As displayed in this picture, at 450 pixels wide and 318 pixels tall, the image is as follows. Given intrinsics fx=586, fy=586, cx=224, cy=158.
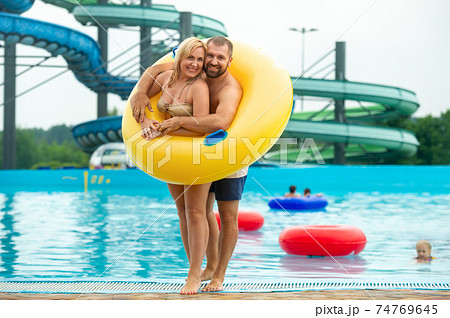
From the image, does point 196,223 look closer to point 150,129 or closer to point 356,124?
point 150,129

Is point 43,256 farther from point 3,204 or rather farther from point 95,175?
point 95,175

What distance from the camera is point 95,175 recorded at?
1525 cm

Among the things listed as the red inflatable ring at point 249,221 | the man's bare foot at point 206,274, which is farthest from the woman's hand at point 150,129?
the red inflatable ring at point 249,221

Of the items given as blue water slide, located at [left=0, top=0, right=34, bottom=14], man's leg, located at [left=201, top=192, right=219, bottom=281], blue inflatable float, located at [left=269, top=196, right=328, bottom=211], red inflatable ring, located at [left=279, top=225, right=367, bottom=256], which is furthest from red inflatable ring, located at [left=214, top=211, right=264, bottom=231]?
blue water slide, located at [left=0, top=0, right=34, bottom=14]

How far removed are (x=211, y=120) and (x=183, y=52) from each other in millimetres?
381

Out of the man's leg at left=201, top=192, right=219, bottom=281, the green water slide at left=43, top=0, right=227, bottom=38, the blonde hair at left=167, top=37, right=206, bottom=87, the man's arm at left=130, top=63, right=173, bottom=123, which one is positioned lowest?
the man's leg at left=201, top=192, right=219, bottom=281

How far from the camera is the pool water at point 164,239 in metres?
4.31

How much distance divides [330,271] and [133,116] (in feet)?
6.99

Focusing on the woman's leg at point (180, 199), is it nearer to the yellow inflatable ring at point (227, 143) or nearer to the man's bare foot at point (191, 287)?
the yellow inflatable ring at point (227, 143)

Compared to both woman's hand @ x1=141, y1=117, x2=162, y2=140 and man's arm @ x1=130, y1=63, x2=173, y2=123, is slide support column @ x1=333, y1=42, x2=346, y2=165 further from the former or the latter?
woman's hand @ x1=141, y1=117, x2=162, y2=140

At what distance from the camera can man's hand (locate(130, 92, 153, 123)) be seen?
3.01 meters

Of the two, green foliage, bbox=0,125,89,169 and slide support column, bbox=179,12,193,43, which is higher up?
slide support column, bbox=179,12,193,43

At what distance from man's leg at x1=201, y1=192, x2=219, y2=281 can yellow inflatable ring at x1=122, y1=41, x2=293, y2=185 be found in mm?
333

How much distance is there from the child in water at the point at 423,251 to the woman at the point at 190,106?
2.38 metres
